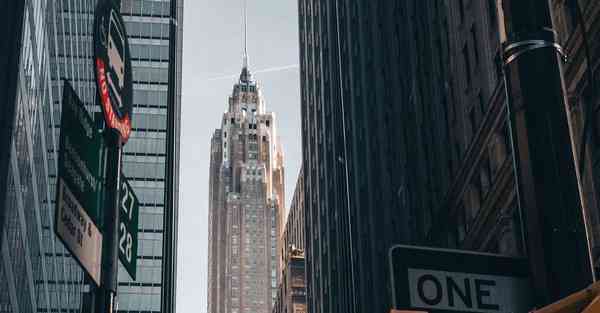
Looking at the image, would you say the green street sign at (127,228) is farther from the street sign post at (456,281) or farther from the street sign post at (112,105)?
the street sign post at (456,281)

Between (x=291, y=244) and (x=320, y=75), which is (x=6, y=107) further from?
(x=291, y=244)

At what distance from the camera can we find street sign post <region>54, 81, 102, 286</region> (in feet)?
39.9

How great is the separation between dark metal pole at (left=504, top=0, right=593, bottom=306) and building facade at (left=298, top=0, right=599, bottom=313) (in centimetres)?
41

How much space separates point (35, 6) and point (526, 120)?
63576 millimetres

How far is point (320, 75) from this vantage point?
103m

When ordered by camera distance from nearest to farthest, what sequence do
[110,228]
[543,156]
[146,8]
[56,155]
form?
[543,156] → [110,228] → [56,155] → [146,8]

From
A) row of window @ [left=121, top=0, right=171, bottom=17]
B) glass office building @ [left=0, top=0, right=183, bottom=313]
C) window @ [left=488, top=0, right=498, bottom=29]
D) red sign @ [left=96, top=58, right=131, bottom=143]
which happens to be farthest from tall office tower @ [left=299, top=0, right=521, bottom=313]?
row of window @ [left=121, top=0, right=171, bottom=17]

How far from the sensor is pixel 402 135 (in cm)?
6700

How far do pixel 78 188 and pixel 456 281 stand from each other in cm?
677

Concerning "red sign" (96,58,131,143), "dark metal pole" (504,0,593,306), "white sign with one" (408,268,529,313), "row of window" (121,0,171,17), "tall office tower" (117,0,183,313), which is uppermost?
"row of window" (121,0,171,17)

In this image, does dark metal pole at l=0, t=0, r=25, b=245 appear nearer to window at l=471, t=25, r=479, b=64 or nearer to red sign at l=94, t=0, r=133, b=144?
window at l=471, t=25, r=479, b=64

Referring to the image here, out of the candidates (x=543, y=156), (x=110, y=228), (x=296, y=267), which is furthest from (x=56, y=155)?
(x=543, y=156)

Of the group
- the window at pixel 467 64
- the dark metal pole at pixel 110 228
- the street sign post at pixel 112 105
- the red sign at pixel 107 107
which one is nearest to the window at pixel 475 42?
the window at pixel 467 64

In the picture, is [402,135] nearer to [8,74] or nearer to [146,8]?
[8,74]
